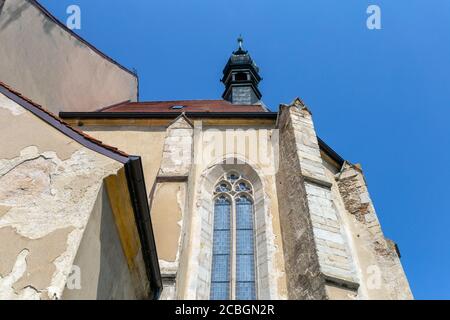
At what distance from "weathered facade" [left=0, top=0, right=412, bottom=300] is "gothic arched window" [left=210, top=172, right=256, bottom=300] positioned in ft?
0.08

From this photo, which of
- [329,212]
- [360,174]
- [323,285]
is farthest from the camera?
[360,174]

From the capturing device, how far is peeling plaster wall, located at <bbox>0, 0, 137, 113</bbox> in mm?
8852

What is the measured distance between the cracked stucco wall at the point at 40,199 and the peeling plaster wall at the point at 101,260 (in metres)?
0.11

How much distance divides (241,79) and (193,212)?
1151cm

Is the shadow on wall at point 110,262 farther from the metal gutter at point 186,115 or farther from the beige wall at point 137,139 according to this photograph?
the metal gutter at point 186,115

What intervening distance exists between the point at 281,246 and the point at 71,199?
5.07 m

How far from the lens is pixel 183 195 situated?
7285mm

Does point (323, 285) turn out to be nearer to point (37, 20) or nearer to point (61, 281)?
point (61, 281)

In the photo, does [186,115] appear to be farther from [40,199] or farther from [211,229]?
[40,199]

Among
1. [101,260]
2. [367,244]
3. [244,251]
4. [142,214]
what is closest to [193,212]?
[244,251]

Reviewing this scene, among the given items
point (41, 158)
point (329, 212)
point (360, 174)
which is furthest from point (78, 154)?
point (360, 174)

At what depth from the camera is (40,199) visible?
10.00 feet

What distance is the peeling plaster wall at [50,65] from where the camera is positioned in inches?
348
